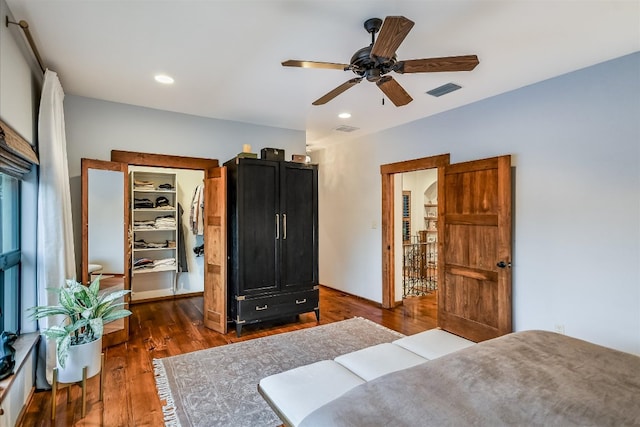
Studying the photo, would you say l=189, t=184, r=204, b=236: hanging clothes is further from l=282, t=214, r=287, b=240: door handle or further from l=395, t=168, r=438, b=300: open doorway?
l=395, t=168, r=438, b=300: open doorway

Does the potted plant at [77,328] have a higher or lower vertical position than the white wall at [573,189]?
lower

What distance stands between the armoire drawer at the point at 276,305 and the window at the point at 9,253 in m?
1.86

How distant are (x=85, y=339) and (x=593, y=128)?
4.26 meters

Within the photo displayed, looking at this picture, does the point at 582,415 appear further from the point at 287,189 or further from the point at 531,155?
the point at 287,189

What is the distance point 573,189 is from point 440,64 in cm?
186

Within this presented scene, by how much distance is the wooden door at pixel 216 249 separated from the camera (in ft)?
12.2

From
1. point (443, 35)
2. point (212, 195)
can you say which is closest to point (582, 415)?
point (443, 35)

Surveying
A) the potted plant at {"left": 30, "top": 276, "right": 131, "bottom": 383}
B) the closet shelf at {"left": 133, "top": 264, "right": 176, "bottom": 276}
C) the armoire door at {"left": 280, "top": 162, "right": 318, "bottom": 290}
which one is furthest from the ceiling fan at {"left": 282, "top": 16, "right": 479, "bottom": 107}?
the closet shelf at {"left": 133, "top": 264, "right": 176, "bottom": 276}


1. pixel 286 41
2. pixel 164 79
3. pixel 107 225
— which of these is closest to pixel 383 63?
pixel 286 41

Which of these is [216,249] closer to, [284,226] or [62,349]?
[284,226]

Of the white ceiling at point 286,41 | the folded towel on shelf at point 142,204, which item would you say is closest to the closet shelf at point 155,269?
the folded towel on shelf at point 142,204

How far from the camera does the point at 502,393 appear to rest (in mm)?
1341

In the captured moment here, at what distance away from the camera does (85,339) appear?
2.23 metres

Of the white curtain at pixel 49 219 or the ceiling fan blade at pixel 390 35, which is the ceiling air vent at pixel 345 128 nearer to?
the ceiling fan blade at pixel 390 35
